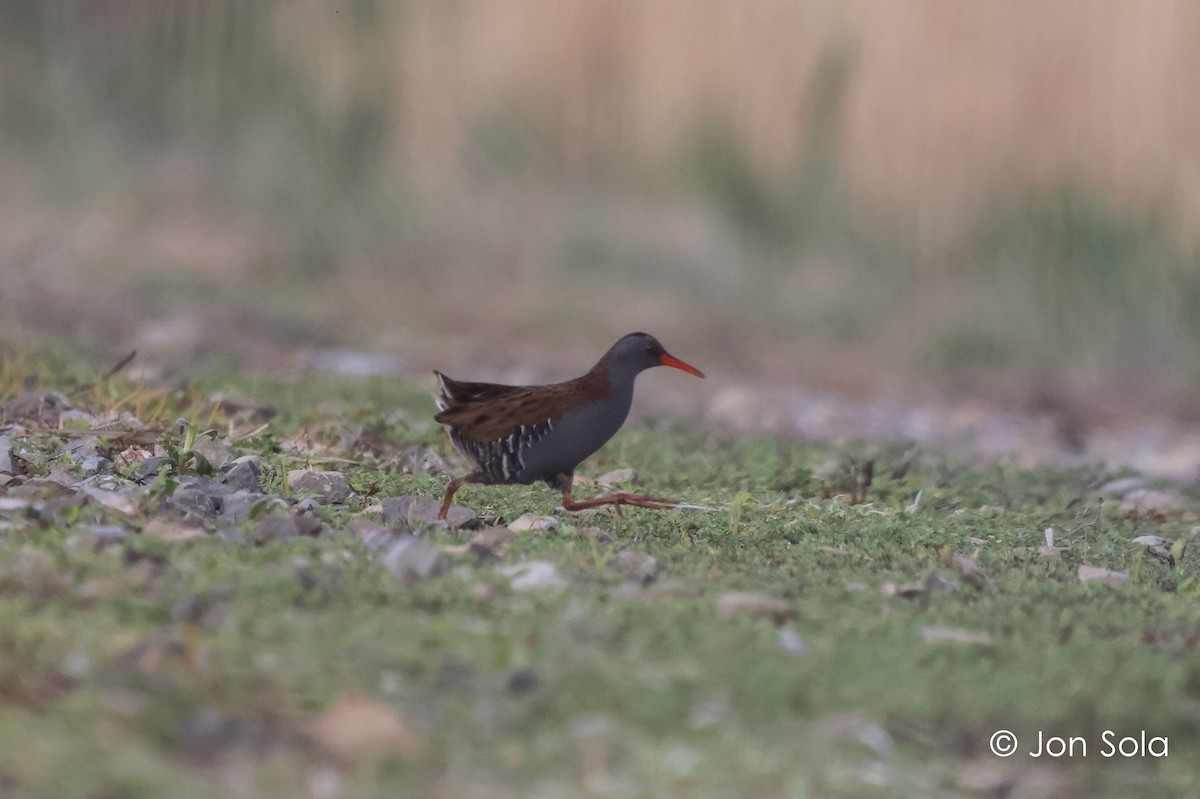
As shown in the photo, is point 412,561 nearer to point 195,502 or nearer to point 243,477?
point 195,502

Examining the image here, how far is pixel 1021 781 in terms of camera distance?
9.74ft

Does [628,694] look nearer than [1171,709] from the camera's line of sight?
Yes

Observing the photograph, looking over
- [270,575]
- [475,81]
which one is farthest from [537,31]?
[270,575]

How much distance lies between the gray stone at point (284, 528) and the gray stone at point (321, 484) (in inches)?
27.3

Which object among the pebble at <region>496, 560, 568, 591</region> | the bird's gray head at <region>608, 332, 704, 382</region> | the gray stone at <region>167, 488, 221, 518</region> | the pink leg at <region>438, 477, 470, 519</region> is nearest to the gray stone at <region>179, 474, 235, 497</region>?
the gray stone at <region>167, 488, 221, 518</region>

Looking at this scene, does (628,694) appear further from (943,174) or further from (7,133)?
(7,133)

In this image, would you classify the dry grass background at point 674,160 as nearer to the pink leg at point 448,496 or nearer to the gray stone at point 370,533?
the pink leg at point 448,496

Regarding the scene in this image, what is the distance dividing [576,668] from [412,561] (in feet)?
2.57

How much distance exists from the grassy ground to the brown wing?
40cm

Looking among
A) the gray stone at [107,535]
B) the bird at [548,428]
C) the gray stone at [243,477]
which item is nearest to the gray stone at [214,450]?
the gray stone at [243,477]

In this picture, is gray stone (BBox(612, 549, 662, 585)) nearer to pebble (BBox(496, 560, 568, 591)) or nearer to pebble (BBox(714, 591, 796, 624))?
pebble (BBox(496, 560, 568, 591))

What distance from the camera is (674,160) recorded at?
42.1ft

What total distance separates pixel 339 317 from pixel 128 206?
2526 mm

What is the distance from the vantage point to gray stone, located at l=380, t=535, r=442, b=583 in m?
3.80
